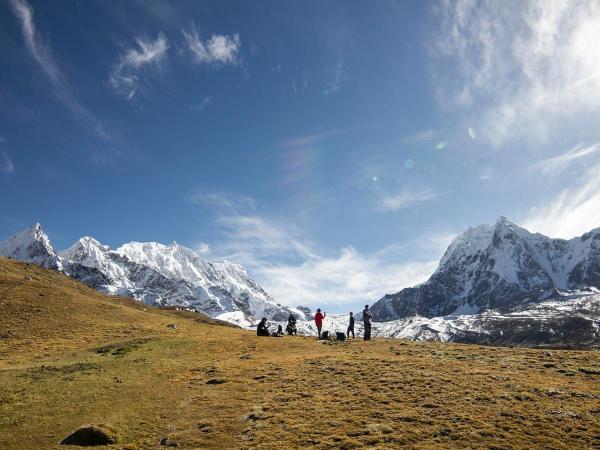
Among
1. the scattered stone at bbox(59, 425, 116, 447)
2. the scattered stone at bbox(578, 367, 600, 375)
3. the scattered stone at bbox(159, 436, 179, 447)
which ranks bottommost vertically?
the scattered stone at bbox(159, 436, 179, 447)

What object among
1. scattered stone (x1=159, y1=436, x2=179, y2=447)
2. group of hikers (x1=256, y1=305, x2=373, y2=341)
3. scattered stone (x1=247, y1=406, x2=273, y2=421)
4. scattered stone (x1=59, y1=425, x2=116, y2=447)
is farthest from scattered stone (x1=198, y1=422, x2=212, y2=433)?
group of hikers (x1=256, y1=305, x2=373, y2=341)

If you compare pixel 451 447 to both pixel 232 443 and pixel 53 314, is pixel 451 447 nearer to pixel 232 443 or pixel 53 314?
pixel 232 443

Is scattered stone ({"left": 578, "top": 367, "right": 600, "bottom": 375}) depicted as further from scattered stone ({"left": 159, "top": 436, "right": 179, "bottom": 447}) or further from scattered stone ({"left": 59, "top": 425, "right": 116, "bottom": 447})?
scattered stone ({"left": 59, "top": 425, "right": 116, "bottom": 447})

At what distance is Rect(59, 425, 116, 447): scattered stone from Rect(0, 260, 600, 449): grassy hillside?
1.51 feet

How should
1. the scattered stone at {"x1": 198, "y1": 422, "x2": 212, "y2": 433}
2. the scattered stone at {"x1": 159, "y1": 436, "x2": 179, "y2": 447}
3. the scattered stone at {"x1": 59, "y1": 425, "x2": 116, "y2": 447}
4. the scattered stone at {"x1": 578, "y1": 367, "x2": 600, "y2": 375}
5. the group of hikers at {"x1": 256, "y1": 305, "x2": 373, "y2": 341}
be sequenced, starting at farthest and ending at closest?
the group of hikers at {"x1": 256, "y1": 305, "x2": 373, "y2": 341} < the scattered stone at {"x1": 578, "y1": 367, "x2": 600, "y2": 375} < the scattered stone at {"x1": 198, "y1": 422, "x2": 212, "y2": 433} < the scattered stone at {"x1": 59, "y1": 425, "x2": 116, "y2": 447} < the scattered stone at {"x1": 159, "y1": 436, "x2": 179, "y2": 447}

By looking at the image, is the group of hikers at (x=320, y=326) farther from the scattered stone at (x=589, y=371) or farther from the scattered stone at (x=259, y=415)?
the scattered stone at (x=259, y=415)

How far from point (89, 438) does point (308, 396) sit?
11469 millimetres

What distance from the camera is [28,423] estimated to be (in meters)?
23.5

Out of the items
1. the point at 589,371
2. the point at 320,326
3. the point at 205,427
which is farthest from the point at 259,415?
the point at 320,326

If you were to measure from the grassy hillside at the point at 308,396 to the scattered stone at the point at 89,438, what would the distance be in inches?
18.2

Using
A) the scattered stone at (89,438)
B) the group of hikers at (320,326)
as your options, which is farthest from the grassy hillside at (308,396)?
the group of hikers at (320,326)

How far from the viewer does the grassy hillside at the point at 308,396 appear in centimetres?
1978

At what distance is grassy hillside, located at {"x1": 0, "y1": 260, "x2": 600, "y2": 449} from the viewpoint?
19.8 m

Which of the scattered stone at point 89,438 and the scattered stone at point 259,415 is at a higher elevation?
the scattered stone at point 259,415
